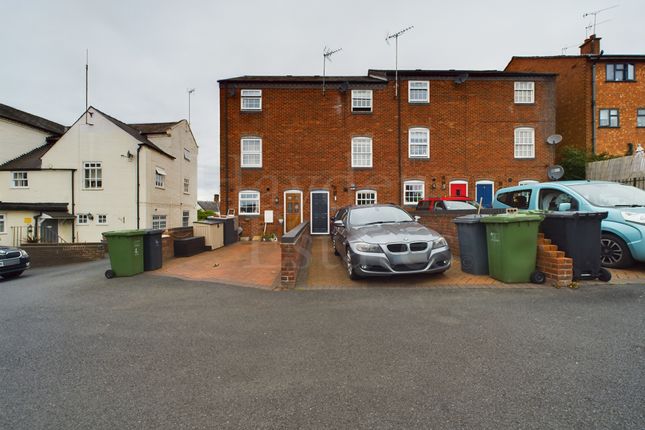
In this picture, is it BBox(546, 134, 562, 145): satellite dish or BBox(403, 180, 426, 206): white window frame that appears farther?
BBox(403, 180, 426, 206): white window frame

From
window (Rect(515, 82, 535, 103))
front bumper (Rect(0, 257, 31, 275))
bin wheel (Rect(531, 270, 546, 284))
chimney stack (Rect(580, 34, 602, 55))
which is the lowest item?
front bumper (Rect(0, 257, 31, 275))

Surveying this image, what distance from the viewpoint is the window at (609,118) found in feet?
63.7

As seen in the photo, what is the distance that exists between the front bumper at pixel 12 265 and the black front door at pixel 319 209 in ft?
37.2

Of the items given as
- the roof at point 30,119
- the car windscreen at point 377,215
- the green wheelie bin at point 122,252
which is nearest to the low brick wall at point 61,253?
the green wheelie bin at point 122,252

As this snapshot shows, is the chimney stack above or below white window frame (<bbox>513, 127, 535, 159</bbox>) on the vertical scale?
above

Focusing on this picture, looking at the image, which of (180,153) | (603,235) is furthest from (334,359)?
(180,153)

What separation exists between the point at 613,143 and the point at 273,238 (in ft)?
74.9

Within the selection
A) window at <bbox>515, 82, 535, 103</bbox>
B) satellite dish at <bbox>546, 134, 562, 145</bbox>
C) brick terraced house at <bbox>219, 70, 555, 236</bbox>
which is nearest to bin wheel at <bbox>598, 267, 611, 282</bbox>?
brick terraced house at <bbox>219, 70, 555, 236</bbox>

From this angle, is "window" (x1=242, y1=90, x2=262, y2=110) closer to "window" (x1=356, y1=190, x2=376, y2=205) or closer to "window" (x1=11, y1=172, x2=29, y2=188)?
"window" (x1=356, y1=190, x2=376, y2=205)

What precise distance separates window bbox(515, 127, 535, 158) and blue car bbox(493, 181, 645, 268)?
11.3m

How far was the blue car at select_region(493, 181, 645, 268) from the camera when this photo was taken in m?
5.49

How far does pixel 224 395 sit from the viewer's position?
2.29 m

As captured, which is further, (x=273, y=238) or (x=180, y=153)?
(x=180, y=153)

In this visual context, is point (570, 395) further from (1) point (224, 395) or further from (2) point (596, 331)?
(1) point (224, 395)
